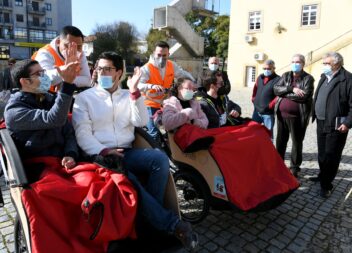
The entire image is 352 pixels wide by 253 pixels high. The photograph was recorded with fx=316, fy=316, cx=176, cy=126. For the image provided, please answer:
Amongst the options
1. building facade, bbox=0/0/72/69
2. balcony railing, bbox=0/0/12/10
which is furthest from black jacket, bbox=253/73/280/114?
balcony railing, bbox=0/0/12/10

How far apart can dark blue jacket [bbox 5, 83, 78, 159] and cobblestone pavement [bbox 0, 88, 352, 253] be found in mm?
1090

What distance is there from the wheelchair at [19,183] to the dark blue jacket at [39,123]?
0.38 ft

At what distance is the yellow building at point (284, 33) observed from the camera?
61.0 feet

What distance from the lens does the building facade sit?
166 feet

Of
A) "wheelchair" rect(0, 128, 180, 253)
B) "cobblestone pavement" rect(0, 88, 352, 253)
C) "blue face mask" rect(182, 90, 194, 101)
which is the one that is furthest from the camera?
"blue face mask" rect(182, 90, 194, 101)

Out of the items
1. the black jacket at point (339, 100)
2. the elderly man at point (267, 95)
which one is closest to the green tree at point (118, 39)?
the elderly man at point (267, 95)

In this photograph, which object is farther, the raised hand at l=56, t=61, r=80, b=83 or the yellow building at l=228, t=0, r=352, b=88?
the yellow building at l=228, t=0, r=352, b=88

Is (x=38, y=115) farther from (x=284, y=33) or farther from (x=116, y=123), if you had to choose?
(x=284, y=33)

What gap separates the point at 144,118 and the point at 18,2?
5979 centimetres

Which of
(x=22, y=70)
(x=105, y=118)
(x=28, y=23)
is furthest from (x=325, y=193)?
(x=28, y=23)

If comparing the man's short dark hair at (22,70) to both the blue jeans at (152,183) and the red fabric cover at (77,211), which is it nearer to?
the red fabric cover at (77,211)

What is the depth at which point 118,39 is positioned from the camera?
120ft

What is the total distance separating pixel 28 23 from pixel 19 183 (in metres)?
58.0

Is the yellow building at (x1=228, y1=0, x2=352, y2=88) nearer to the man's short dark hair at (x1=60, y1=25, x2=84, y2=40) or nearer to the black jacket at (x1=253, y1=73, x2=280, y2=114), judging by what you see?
the black jacket at (x1=253, y1=73, x2=280, y2=114)
